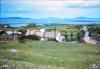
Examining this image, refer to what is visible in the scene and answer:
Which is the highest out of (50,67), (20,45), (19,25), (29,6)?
(29,6)

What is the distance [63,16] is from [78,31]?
0.25 meters

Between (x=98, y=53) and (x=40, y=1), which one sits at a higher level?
(x=40, y=1)

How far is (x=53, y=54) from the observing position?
3.17 metres

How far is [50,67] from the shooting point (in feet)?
10.3

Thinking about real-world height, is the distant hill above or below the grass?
above

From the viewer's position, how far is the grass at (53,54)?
3.12 meters

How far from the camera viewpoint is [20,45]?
3.25 m

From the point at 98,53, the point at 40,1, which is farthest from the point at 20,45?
the point at 98,53

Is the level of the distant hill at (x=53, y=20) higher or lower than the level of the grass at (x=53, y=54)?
higher

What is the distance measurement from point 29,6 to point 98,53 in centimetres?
97

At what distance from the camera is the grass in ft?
10.2

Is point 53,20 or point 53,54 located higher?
point 53,20

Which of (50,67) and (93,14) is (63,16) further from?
(50,67)

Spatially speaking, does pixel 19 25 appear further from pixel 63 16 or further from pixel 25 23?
pixel 63 16
